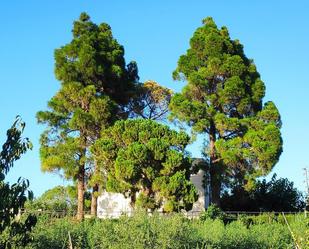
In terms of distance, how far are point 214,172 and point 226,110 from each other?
139 inches

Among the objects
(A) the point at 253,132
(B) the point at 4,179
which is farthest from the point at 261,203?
(B) the point at 4,179

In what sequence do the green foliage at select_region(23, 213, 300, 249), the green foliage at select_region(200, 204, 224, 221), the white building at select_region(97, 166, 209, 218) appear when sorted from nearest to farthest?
the green foliage at select_region(23, 213, 300, 249)
the green foliage at select_region(200, 204, 224, 221)
the white building at select_region(97, 166, 209, 218)

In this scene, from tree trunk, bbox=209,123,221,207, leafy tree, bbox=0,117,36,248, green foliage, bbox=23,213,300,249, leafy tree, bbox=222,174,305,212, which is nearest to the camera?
leafy tree, bbox=0,117,36,248

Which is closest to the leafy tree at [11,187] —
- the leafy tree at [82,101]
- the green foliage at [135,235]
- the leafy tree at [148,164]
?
the green foliage at [135,235]

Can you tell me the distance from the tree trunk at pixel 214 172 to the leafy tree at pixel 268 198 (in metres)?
1.16

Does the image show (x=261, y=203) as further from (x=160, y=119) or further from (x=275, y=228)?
(x=275, y=228)

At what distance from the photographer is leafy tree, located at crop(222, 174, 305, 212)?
33.6 m

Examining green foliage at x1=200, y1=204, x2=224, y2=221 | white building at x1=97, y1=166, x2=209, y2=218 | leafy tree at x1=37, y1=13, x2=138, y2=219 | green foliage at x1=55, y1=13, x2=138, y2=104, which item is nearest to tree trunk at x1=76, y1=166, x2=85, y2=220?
leafy tree at x1=37, y1=13, x2=138, y2=219

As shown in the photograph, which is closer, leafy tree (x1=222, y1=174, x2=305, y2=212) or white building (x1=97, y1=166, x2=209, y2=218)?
leafy tree (x1=222, y1=174, x2=305, y2=212)

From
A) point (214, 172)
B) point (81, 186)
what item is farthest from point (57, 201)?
point (214, 172)

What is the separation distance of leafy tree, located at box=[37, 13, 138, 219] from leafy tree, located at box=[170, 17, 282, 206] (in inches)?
138

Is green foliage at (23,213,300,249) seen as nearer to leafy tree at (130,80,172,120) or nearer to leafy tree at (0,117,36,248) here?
leafy tree at (0,117,36,248)

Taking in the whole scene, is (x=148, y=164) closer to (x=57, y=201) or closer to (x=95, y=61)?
(x=95, y=61)

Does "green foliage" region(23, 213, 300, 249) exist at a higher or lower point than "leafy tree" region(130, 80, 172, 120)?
lower
